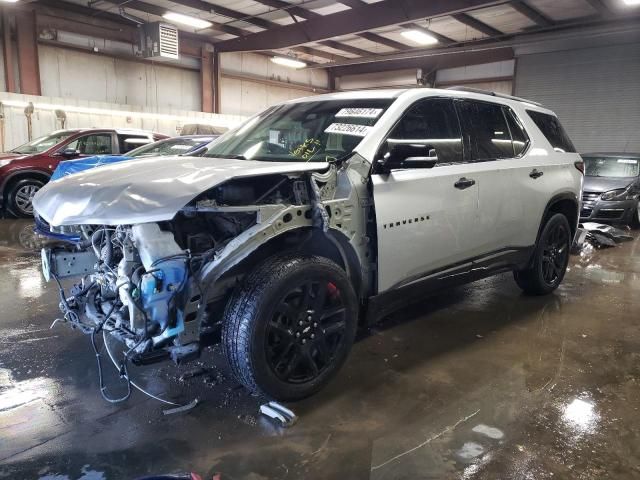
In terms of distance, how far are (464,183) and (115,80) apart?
12.8 meters

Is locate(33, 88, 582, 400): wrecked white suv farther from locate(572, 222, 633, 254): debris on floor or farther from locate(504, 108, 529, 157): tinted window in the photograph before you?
locate(572, 222, 633, 254): debris on floor

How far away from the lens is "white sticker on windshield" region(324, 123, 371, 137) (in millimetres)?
2932

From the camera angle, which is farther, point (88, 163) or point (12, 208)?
point (12, 208)

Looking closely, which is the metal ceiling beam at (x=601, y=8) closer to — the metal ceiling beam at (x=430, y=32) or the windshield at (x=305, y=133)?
the metal ceiling beam at (x=430, y=32)

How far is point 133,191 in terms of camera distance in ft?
7.13

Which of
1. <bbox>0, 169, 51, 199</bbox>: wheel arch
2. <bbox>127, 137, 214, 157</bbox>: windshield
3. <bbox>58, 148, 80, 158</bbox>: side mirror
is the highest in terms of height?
<bbox>127, 137, 214, 157</bbox>: windshield

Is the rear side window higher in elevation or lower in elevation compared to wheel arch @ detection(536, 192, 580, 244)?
higher

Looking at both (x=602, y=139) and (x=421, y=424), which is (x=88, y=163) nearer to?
(x=421, y=424)

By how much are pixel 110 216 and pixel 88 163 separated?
4.93 metres

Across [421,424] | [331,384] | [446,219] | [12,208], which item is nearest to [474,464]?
[421,424]

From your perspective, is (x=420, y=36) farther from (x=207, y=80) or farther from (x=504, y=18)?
(x=207, y=80)

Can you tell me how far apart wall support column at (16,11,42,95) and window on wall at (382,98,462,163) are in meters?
11.6

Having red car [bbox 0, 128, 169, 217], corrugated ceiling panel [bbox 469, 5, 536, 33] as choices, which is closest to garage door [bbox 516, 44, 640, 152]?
corrugated ceiling panel [bbox 469, 5, 536, 33]

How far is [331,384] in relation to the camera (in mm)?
2867
